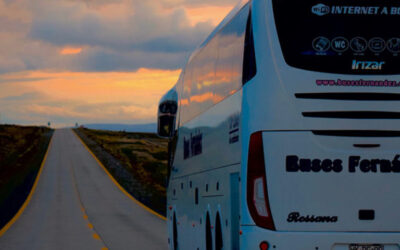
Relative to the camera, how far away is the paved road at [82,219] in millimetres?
25203

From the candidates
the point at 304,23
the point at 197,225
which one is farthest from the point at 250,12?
the point at 197,225

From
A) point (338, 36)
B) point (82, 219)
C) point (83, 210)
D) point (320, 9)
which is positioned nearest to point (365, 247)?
point (338, 36)

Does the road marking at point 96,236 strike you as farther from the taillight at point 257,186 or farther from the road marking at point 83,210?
the taillight at point 257,186

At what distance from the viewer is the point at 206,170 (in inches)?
508

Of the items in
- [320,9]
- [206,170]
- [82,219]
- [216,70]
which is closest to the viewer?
[320,9]

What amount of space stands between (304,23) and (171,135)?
10032 mm

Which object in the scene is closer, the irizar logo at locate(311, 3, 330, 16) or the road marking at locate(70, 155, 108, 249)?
the irizar logo at locate(311, 3, 330, 16)

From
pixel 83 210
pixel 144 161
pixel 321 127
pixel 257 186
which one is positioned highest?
pixel 144 161

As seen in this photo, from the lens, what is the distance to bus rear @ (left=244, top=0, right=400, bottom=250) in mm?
9320

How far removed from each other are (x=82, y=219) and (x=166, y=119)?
17.3m

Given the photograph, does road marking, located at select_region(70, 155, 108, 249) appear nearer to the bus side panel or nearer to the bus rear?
the bus side panel

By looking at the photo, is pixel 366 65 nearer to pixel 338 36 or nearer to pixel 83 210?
pixel 338 36

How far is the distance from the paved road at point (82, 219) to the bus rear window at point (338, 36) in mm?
14756

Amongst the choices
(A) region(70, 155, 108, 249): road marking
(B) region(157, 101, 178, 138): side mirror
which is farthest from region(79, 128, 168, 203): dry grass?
(B) region(157, 101, 178, 138): side mirror
